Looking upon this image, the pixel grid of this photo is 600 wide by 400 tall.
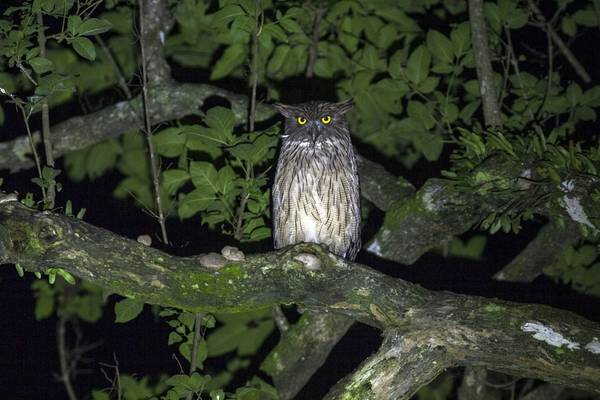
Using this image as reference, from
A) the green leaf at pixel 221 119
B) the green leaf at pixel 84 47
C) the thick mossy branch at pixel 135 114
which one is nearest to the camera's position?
the green leaf at pixel 84 47

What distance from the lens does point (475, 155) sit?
361 cm

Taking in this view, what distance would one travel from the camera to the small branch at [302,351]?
3906 millimetres

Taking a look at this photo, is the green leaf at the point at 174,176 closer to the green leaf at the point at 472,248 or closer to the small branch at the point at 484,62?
the small branch at the point at 484,62

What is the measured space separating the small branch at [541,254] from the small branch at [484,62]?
0.72m

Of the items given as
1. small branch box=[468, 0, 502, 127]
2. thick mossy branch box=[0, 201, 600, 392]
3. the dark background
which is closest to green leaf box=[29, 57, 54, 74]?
thick mossy branch box=[0, 201, 600, 392]

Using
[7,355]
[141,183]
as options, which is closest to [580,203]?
[141,183]

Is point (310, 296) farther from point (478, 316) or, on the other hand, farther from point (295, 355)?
point (295, 355)

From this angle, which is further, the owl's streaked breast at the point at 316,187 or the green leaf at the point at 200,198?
the owl's streaked breast at the point at 316,187

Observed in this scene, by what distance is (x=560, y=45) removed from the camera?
462 cm

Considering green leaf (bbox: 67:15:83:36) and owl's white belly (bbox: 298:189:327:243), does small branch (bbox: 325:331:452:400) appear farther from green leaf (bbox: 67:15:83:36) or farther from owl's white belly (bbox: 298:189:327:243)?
green leaf (bbox: 67:15:83:36)

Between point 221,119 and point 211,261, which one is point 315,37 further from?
point 211,261

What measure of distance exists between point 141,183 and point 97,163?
12.9 inches

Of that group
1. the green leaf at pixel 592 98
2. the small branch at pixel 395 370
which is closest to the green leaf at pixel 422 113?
the green leaf at pixel 592 98

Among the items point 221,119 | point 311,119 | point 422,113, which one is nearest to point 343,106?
point 311,119
